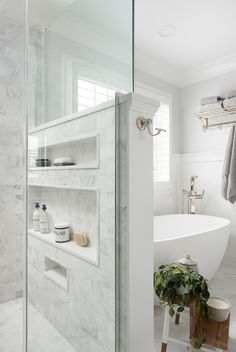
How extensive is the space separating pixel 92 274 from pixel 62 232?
0.92 ft

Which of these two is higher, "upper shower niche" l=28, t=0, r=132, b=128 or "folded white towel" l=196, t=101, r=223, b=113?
"folded white towel" l=196, t=101, r=223, b=113

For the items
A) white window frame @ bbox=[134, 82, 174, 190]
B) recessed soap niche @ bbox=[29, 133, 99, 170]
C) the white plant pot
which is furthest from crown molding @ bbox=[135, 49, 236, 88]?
the white plant pot

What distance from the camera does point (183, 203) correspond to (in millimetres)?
3834

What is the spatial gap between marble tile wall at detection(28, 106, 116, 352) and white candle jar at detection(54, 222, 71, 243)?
6 cm

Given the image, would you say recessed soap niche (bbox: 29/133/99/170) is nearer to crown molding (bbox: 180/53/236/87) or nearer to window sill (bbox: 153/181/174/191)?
window sill (bbox: 153/181/174/191)

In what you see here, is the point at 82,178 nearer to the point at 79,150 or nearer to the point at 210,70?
the point at 79,150

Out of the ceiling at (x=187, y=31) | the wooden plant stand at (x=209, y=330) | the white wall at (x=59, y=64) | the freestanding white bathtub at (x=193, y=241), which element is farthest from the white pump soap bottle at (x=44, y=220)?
the ceiling at (x=187, y=31)

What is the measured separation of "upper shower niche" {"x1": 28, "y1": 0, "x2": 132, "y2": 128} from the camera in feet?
4.40

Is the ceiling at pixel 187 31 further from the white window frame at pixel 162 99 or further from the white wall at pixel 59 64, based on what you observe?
the white wall at pixel 59 64

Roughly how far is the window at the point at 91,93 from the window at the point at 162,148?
2.16 metres

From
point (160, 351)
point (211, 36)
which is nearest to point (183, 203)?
point (211, 36)

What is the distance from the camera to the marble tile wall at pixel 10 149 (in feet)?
6.52

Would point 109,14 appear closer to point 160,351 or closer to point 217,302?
point 217,302

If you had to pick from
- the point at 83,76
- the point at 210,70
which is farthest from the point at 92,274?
the point at 210,70
